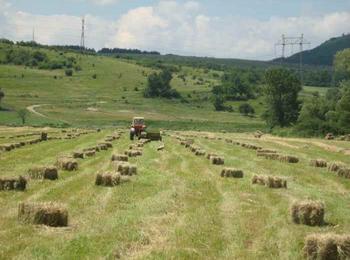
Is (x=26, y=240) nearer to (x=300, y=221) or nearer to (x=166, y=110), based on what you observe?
(x=300, y=221)

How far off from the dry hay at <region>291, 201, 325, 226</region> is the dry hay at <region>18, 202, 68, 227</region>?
5.30m

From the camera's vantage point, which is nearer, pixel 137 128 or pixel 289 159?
pixel 289 159

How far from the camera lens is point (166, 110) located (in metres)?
144

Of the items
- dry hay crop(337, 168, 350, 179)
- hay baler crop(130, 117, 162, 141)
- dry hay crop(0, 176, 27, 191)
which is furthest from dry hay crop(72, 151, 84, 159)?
hay baler crop(130, 117, 162, 141)

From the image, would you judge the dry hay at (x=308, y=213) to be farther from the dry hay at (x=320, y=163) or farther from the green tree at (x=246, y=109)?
the green tree at (x=246, y=109)

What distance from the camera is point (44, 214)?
1358 cm

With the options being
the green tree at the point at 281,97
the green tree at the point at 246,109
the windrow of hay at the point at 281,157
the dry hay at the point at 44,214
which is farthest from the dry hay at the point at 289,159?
the green tree at the point at 246,109

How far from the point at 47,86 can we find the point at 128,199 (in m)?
150

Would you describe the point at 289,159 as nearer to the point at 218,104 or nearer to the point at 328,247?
the point at 328,247

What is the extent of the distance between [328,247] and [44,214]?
19.2ft

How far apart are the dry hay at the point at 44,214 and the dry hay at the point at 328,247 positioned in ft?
17.2

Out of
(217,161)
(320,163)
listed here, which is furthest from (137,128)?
(320,163)

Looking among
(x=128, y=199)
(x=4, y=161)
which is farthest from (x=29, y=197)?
(x=4, y=161)

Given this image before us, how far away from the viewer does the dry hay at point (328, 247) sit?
11.2 meters
